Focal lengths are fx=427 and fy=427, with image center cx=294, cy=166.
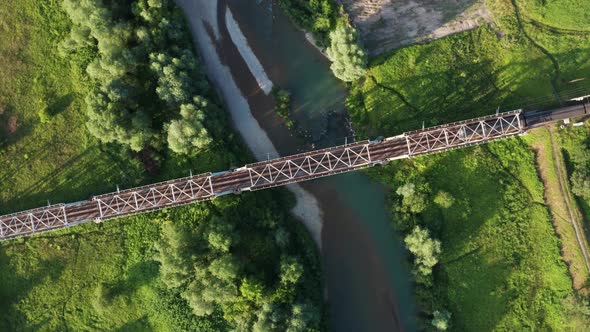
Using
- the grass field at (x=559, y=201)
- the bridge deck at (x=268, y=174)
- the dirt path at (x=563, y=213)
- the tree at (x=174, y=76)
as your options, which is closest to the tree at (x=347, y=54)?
the bridge deck at (x=268, y=174)

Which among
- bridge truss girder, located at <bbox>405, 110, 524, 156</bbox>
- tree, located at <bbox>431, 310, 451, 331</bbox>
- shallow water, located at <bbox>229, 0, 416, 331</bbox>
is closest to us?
bridge truss girder, located at <bbox>405, 110, 524, 156</bbox>

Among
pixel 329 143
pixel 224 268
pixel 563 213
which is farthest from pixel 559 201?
pixel 224 268

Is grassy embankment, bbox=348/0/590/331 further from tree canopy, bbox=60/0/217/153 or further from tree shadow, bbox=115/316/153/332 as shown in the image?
tree shadow, bbox=115/316/153/332

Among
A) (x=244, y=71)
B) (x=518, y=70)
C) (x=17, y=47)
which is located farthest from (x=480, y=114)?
(x=17, y=47)

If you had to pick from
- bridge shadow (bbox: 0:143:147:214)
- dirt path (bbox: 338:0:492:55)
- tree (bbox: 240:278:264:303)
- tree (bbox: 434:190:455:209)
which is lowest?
tree (bbox: 240:278:264:303)

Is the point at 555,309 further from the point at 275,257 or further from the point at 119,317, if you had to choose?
the point at 119,317

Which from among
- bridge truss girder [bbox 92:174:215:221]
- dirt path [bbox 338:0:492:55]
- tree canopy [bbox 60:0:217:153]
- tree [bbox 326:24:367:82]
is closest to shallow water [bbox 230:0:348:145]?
tree [bbox 326:24:367:82]

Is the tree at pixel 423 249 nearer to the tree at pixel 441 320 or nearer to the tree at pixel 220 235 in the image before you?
the tree at pixel 441 320
